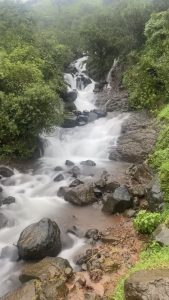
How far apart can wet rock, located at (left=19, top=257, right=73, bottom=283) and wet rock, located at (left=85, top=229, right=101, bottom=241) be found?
5.39 ft

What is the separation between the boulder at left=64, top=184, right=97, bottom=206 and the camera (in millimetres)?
13523

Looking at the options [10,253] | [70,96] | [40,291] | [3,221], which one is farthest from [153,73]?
[40,291]

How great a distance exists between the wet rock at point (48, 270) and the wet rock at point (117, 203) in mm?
3321

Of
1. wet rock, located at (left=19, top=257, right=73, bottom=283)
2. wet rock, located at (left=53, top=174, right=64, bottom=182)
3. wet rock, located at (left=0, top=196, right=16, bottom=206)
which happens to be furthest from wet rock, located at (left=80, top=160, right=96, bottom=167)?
wet rock, located at (left=19, top=257, right=73, bottom=283)

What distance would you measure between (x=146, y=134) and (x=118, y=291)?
35.6 ft

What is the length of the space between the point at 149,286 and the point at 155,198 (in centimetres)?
489

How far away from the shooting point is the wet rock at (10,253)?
10552 millimetres

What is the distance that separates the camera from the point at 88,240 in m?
11.2

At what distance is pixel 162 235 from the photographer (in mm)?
9523

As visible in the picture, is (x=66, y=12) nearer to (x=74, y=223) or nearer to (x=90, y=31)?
(x=90, y=31)

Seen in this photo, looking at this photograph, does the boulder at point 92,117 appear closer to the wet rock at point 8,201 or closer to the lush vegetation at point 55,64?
the lush vegetation at point 55,64

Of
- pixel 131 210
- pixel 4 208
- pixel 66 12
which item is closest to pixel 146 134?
pixel 131 210

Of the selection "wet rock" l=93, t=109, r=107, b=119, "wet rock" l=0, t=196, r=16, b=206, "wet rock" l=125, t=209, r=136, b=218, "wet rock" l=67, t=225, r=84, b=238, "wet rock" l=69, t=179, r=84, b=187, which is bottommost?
"wet rock" l=0, t=196, r=16, b=206

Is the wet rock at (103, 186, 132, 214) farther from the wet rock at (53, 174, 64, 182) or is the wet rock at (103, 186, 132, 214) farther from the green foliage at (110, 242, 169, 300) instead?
the wet rock at (53, 174, 64, 182)
